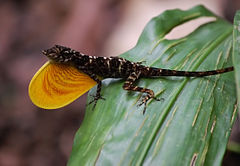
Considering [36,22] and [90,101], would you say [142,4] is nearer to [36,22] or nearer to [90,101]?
[36,22]

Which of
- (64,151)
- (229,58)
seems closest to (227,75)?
(229,58)

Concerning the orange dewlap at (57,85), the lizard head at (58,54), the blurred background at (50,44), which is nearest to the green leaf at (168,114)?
the orange dewlap at (57,85)

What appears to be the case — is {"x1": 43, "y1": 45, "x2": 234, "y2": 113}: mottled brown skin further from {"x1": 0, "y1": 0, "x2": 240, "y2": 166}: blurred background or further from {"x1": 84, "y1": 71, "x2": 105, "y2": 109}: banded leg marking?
{"x1": 0, "y1": 0, "x2": 240, "y2": 166}: blurred background

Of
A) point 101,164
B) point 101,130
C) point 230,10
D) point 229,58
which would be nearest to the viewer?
point 101,164

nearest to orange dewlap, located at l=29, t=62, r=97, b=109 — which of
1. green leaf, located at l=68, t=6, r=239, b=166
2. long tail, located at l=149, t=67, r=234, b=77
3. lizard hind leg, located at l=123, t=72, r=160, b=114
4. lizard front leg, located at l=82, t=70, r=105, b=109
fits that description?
lizard front leg, located at l=82, t=70, r=105, b=109

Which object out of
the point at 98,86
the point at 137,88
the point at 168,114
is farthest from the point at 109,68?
the point at 168,114
